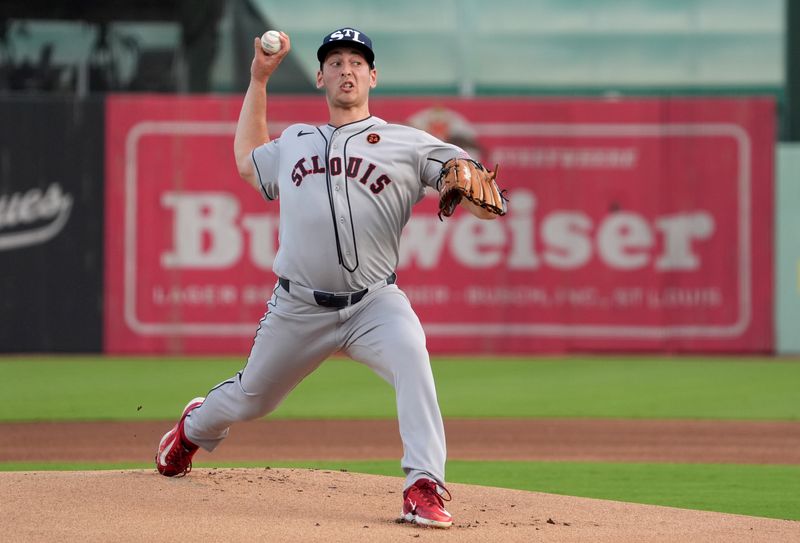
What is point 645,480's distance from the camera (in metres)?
7.35

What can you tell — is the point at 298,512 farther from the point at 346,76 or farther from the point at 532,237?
the point at 532,237

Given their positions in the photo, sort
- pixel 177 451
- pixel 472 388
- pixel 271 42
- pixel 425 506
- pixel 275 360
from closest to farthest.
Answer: pixel 425 506 → pixel 275 360 → pixel 271 42 → pixel 177 451 → pixel 472 388

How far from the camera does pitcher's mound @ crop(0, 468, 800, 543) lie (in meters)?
5.02

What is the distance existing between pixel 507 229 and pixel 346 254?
33.0 feet

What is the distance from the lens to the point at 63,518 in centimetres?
524

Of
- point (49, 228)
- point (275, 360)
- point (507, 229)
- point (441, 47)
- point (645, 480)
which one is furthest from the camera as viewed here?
point (441, 47)

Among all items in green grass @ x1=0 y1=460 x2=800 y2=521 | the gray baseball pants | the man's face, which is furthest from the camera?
green grass @ x1=0 y1=460 x2=800 y2=521

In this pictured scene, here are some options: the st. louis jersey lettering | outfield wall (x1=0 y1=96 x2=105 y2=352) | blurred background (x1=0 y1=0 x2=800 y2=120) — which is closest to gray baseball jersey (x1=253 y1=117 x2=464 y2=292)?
the st. louis jersey lettering

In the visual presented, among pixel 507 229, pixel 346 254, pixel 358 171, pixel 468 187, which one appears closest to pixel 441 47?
pixel 507 229

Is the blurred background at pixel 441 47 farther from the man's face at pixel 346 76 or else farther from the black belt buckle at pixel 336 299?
the black belt buckle at pixel 336 299

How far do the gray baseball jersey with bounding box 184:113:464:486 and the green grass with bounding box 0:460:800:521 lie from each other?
176 cm

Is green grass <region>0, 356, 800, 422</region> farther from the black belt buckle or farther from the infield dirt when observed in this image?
the black belt buckle

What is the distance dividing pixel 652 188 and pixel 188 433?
10.3 m

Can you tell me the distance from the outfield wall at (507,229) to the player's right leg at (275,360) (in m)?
9.51
